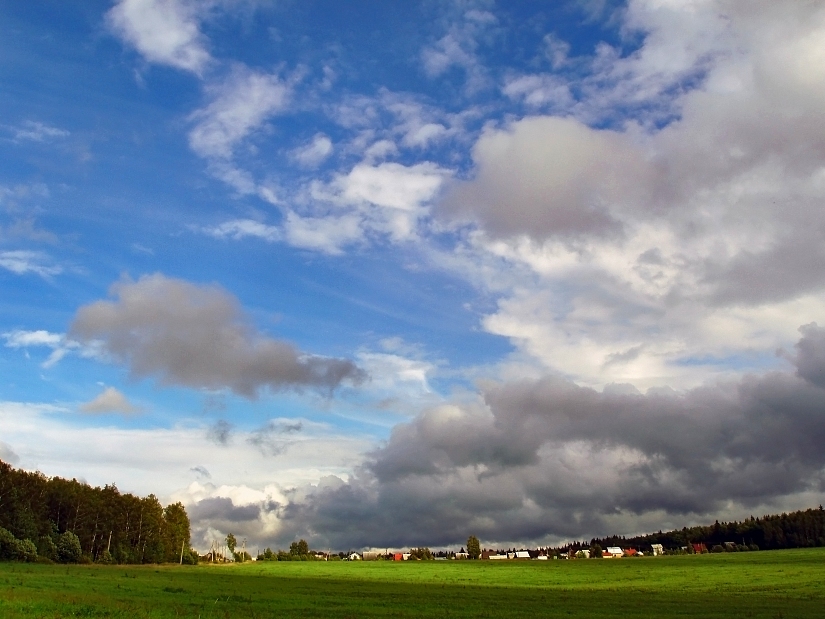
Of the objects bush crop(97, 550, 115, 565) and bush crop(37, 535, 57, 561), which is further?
bush crop(97, 550, 115, 565)

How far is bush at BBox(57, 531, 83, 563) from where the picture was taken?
135m

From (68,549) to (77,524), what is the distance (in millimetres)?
23399

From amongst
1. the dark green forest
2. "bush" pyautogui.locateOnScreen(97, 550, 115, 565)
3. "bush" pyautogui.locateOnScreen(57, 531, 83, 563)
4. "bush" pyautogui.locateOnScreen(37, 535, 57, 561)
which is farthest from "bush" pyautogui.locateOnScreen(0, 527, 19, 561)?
"bush" pyautogui.locateOnScreen(97, 550, 115, 565)

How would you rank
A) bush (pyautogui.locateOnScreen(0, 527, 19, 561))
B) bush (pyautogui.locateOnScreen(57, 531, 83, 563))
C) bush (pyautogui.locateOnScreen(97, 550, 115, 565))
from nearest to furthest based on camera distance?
1. bush (pyautogui.locateOnScreen(0, 527, 19, 561))
2. bush (pyautogui.locateOnScreen(57, 531, 83, 563))
3. bush (pyautogui.locateOnScreen(97, 550, 115, 565))

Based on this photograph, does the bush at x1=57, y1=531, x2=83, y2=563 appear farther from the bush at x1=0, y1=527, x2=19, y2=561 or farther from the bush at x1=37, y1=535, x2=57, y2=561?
the bush at x1=0, y1=527, x2=19, y2=561

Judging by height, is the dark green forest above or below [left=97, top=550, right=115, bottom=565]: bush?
above

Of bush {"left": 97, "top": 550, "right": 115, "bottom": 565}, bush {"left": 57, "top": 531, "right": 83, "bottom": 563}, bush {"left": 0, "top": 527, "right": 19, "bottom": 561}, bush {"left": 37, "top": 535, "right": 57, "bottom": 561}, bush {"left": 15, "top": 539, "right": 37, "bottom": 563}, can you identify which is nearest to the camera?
bush {"left": 0, "top": 527, "right": 19, "bottom": 561}

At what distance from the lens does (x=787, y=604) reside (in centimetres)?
5903

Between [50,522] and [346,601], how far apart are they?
357 ft

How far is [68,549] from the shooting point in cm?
13538

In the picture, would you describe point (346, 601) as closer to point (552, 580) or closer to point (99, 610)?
point (99, 610)

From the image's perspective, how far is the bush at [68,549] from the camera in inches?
5315

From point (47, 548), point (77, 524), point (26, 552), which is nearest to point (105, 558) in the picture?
point (77, 524)

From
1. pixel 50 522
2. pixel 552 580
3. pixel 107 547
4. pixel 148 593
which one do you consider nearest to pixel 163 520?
pixel 107 547
